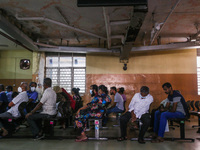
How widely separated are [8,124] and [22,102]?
0.66 meters

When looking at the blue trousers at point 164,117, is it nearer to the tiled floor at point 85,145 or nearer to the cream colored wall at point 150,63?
the tiled floor at point 85,145

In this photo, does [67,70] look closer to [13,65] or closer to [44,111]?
[13,65]

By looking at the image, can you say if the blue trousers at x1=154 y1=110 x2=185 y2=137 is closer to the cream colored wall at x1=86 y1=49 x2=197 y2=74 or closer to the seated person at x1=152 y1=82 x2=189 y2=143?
the seated person at x1=152 y1=82 x2=189 y2=143

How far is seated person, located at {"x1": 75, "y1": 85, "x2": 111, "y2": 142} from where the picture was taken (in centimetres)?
432

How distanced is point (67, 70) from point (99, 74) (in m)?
1.66

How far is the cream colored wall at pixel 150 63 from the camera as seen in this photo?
29.4 ft

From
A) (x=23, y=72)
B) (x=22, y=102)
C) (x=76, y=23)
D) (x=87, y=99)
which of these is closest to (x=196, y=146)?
(x=22, y=102)

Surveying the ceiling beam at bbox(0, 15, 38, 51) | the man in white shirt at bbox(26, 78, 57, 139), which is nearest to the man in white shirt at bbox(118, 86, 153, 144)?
the man in white shirt at bbox(26, 78, 57, 139)

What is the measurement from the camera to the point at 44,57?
9523 mm

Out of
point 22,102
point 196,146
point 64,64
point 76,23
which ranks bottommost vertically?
point 196,146

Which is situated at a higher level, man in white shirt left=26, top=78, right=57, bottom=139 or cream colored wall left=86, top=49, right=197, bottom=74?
cream colored wall left=86, top=49, right=197, bottom=74

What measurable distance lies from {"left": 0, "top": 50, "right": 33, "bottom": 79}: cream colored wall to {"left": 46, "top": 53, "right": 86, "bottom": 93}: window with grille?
4.38 ft

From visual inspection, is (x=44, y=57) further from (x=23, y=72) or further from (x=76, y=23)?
(x=76, y=23)

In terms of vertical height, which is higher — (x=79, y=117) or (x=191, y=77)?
(x=191, y=77)
